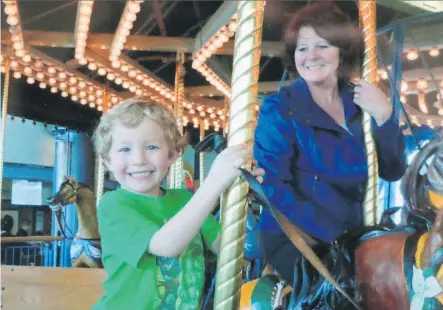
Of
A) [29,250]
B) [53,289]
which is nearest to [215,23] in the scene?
[29,250]

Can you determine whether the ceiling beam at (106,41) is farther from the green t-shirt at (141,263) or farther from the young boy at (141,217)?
the green t-shirt at (141,263)

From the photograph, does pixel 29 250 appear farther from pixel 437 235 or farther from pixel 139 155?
pixel 437 235

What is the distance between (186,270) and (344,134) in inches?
14.4

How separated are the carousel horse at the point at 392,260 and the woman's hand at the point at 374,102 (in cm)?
9

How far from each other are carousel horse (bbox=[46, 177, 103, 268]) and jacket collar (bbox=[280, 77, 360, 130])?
0.46m

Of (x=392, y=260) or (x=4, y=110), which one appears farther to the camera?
(x=4, y=110)

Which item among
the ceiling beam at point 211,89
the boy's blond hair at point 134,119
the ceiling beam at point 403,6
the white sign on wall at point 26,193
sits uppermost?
the ceiling beam at point 403,6

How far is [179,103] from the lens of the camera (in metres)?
1.16

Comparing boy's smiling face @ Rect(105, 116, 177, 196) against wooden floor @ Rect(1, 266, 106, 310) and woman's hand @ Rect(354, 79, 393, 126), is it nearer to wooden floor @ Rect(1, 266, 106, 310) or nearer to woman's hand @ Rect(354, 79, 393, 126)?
woman's hand @ Rect(354, 79, 393, 126)

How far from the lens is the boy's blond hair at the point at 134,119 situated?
3.02 feet

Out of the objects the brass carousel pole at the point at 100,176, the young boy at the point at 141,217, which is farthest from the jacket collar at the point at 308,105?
the brass carousel pole at the point at 100,176

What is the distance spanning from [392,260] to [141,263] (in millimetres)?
408

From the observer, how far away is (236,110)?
2.52 feet

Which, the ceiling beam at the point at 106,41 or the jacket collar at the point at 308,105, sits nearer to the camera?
the jacket collar at the point at 308,105
